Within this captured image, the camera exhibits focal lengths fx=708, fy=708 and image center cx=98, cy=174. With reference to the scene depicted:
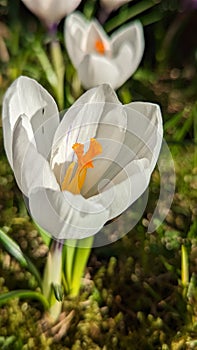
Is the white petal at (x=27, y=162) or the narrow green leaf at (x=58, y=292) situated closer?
the white petal at (x=27, y=162)

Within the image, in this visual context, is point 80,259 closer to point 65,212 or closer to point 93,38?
point 65,212

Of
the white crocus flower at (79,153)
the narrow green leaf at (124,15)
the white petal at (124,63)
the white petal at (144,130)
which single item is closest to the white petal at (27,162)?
the white crocus flower at (79,153)

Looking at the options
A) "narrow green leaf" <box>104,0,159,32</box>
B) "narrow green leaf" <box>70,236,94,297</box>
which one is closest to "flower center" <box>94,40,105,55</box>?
"narrow green leaf" <box>104,0,159,32</box>

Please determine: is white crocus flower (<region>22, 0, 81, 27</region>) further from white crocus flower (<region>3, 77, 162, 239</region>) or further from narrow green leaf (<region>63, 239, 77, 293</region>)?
narrow green leaf (<region>63, 239, 77, 293</region>)

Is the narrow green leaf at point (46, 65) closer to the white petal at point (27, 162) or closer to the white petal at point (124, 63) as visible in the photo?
the white petal at point (124, 63)

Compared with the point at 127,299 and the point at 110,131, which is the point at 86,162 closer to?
the point at 110,131

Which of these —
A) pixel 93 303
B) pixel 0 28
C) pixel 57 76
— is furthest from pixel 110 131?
pixel 0 28
